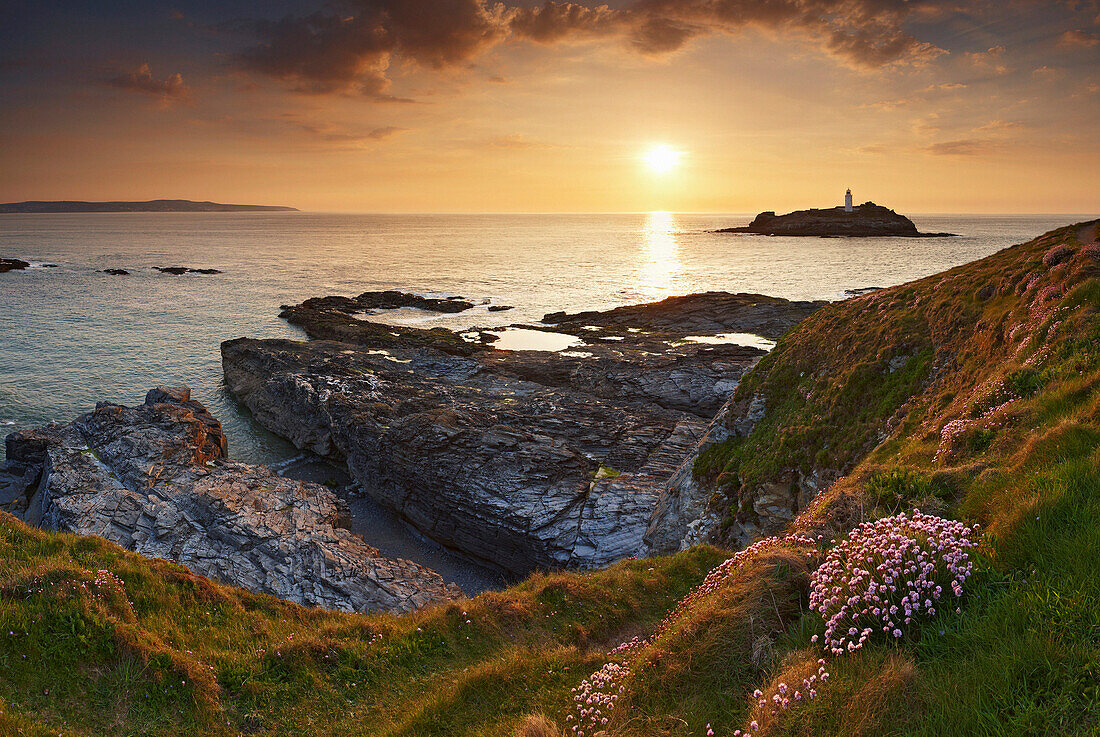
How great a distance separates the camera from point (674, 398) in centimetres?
3753

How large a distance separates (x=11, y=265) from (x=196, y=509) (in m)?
140

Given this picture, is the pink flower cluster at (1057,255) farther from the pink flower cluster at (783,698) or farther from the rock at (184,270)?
the rock at (184,270)

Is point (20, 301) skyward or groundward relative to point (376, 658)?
skyward

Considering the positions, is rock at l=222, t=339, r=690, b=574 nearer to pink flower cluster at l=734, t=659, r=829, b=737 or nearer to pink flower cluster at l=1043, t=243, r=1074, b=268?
pink flower cluster at l=1043, t=243, r=1074, b=268

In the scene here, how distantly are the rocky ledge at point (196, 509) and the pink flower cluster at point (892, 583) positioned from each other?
16655mm

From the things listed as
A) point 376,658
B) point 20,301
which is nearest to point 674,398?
point 376,658

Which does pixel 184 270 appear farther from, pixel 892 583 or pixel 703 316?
pixel 892 583

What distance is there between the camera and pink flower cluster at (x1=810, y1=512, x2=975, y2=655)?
5879mm

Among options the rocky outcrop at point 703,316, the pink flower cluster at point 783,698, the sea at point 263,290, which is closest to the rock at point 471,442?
the sea at point 263,290

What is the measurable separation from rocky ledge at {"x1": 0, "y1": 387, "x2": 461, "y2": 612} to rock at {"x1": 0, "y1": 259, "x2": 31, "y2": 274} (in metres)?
122

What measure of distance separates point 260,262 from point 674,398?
136819 millimetres

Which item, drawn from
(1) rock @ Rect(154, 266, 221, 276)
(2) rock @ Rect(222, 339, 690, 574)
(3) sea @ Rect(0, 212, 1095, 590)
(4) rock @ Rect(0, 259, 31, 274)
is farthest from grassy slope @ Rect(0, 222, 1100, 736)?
(4) rock @ Rect(0, 259, 31, 274)

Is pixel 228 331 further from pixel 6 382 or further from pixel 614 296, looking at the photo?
pixel 614 296

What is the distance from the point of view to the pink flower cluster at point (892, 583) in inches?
231
